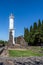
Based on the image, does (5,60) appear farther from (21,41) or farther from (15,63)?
(21,41)

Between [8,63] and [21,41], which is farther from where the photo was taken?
[21,41]

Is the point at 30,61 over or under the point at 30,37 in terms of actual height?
under

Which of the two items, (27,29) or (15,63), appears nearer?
(15,63)

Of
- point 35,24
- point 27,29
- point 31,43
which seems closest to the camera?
point 31,43

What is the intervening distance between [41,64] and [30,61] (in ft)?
0.96

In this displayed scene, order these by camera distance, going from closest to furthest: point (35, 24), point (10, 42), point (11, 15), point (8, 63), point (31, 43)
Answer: point (8, 63) < point (10, 42) < point (11, 15) < point (31, 43) < point (35, 24)

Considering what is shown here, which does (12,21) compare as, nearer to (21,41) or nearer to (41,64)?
(21,41)

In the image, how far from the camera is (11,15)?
4619cm

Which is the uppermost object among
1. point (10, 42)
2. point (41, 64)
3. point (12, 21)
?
point (12, 21)

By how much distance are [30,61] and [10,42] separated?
3005 centimetres

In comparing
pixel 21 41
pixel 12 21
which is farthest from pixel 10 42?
pixel 12 21

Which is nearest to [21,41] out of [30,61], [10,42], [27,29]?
[10,42]

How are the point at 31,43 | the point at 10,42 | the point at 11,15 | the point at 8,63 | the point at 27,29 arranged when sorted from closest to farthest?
the point at 8,63, the point at 10,42, the point at 11,15, the point at 31,43, the point at 27,29

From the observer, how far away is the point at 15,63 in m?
4.49
